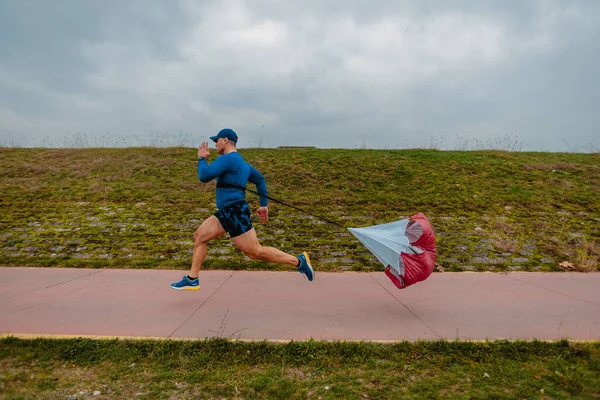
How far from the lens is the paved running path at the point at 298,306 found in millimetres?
3717

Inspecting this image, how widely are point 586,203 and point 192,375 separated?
34.3ft

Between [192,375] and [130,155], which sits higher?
[130,155]

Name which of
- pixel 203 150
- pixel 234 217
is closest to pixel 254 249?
pixel 234 217

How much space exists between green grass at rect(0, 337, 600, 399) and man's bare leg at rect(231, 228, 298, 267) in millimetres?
1321

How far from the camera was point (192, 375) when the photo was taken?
289 cm

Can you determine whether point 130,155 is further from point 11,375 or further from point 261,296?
point 11,375

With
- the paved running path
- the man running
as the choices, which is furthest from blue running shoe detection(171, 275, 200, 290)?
the paved running path

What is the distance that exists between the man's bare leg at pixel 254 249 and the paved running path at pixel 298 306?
1.65 feet

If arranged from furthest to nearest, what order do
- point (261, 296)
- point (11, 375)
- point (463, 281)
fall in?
point (463, 281) < point (261, 296) < point (11, 375)

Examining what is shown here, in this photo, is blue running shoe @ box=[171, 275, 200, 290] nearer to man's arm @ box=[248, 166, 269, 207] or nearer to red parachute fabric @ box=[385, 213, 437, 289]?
man's arm @ box=[248, 166, 269, 207]

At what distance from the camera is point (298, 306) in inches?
174

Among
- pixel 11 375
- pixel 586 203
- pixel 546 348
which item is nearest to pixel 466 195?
pixel 586 203

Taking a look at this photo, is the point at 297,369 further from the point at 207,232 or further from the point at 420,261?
the point at 207,232

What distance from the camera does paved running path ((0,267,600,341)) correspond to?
12.2 ft
